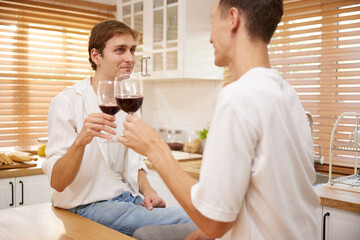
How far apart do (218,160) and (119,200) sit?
0.97 metres

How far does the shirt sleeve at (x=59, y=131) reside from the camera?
1.66 m

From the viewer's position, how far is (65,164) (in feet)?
5.15

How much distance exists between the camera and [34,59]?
376 centimetres

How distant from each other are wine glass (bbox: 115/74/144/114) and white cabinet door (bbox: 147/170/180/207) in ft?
5.53

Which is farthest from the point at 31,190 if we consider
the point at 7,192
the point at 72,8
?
the point at 72,8

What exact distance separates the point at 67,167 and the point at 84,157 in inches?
7.2

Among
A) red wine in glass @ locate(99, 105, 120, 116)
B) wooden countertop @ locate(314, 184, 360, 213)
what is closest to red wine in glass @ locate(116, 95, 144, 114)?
red wine in glass @ locate(99, 105, 120, 116)

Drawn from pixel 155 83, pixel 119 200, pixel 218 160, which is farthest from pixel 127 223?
pixel 155 83

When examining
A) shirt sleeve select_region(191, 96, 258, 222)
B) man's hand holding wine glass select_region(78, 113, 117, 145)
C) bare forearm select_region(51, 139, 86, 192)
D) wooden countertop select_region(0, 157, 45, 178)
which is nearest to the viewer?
shirt sleeve select_region(191, 96, 258, 222)

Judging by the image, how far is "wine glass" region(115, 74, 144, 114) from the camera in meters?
1.25

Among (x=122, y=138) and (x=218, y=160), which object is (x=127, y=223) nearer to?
(x=122, y=138)

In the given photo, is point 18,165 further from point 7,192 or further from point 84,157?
point 84,157

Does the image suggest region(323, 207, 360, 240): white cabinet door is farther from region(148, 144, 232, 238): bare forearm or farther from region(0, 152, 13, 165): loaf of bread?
region(0, 152, 13, 165): loaf of bread

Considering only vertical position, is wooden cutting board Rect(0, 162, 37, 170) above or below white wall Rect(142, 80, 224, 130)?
below
